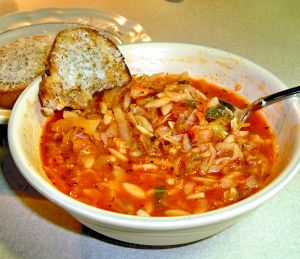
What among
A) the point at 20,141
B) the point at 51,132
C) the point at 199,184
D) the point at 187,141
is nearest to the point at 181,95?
the point at 187,141

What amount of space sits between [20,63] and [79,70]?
0.60m

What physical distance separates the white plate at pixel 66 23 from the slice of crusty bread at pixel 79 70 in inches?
20.0

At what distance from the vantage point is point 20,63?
2.43 meters

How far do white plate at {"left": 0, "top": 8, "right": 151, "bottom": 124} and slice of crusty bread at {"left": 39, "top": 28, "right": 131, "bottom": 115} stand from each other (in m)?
0.51

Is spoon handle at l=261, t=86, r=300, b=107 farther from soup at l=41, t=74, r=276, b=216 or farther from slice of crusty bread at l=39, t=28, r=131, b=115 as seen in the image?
slice of crusty bread at l=39, t=28, r=131, b=115

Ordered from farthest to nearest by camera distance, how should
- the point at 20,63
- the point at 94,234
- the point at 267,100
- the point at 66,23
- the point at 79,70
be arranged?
1. the point at 66,23
2. the point at 20,63
3. the point at 79,70
4. the point at 267,100
5. the point at 94,234

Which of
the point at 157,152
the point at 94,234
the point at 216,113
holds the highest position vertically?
the point at 216,113

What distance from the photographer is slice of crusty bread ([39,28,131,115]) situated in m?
1.90

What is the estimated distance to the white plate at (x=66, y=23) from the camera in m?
2.74

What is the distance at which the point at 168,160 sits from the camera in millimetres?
1737

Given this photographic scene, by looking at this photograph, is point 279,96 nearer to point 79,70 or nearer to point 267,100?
point 267,100

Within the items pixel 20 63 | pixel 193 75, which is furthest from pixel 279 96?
pixel 20 63

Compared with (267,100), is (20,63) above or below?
below

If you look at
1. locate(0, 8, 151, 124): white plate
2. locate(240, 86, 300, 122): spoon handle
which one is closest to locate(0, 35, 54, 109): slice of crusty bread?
locate(0, 8, 151, 124): white plate
